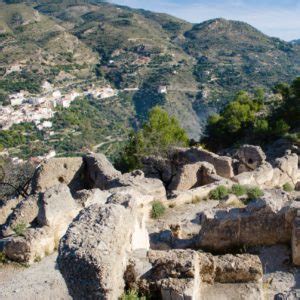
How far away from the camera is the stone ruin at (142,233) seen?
5422mm

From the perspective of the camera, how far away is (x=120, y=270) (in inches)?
228

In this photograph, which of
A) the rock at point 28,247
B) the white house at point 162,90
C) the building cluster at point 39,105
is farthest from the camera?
the white house at point 162,90

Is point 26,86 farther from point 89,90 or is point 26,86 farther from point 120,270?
point 120,270

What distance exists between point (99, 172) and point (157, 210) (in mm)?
3479

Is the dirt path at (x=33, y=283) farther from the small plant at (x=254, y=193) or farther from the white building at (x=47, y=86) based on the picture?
the white building at (x=47, y=86)

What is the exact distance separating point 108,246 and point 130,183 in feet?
28.0

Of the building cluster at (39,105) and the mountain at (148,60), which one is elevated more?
the mountain at (148,60)

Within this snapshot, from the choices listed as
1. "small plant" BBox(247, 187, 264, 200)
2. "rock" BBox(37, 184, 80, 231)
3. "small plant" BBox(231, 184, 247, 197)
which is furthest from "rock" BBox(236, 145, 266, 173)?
"rock" BBox(37, 184, 80, 231)

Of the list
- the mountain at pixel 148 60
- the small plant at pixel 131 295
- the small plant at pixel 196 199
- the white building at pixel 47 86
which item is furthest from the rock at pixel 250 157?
the white building at pixel 47 86

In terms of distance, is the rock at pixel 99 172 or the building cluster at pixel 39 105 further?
the building cluster at pixel 39 105

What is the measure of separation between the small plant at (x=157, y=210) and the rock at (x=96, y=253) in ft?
21.1

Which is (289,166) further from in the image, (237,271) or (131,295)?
(131,295)

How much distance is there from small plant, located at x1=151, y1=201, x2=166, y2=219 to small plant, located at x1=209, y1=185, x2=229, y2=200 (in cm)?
193

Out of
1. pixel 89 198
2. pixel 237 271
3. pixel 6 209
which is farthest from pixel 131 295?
pixel 6 209
